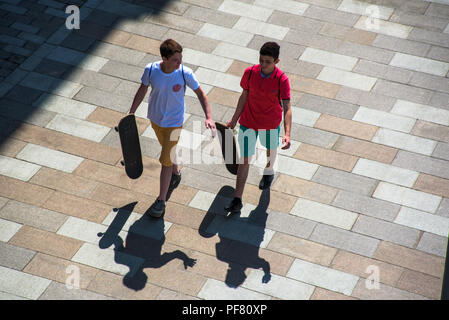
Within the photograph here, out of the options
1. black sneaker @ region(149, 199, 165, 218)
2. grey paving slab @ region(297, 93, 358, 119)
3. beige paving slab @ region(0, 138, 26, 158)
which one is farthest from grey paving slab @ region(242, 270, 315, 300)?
beige paving slab @ region(0, 138, 26, 158)

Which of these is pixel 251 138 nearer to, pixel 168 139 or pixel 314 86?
pixel 168 139

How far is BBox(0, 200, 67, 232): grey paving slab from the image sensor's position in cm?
838

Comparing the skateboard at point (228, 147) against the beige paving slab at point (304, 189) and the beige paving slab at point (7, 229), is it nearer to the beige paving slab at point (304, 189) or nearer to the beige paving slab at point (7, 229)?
the beige paving slab at point (304, 189)

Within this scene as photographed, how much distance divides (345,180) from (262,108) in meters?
1.70

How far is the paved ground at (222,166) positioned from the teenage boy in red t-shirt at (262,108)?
69 centimetres

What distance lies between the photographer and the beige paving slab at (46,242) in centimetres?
805

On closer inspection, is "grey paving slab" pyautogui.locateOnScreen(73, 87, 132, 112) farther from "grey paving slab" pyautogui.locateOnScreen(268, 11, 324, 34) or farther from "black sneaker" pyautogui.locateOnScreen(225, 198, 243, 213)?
"grey paving slab" pyautogui.locateOnScreen(268, 11, 324, 34)

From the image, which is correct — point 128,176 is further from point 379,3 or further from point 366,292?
point 379,3

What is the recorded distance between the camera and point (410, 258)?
317 inches

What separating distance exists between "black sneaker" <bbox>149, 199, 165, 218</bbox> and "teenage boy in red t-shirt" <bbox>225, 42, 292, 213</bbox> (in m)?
0.77

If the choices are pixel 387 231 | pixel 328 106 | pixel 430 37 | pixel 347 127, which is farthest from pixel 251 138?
pixel 430 37
